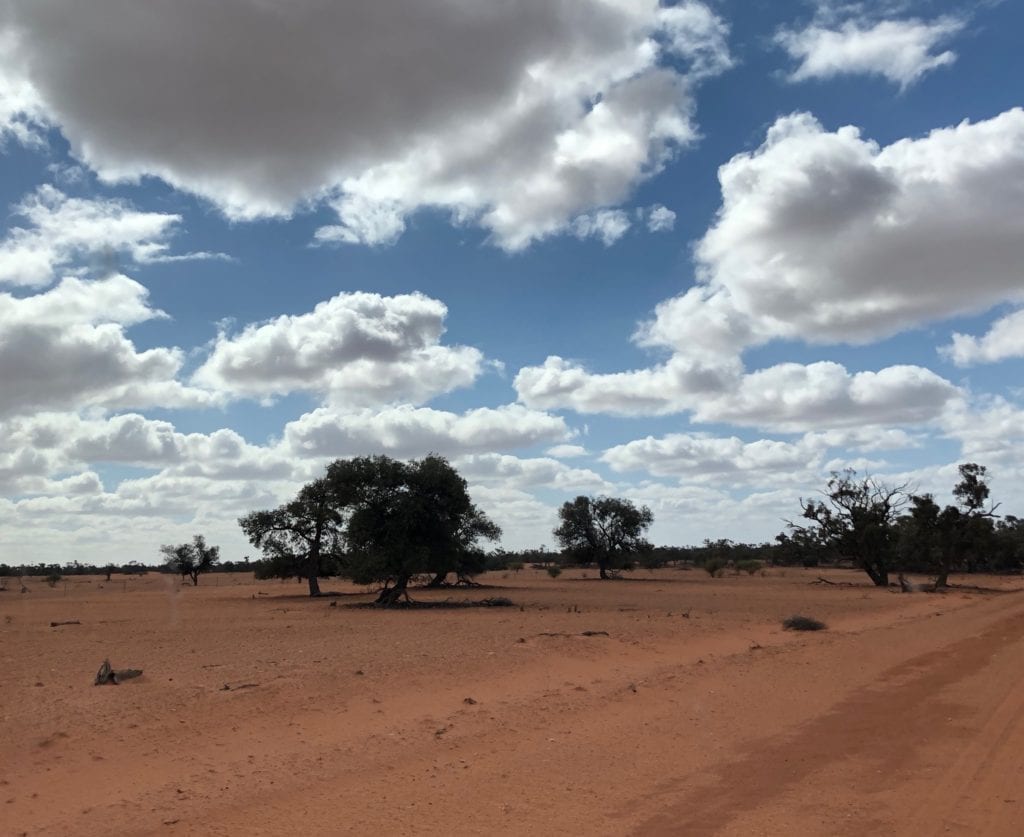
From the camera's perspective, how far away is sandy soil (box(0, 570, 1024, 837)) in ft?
29.5

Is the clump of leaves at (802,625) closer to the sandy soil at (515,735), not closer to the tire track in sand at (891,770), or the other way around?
the sandy soil at (515,735)

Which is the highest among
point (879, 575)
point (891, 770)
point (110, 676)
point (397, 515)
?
point (397, 515)

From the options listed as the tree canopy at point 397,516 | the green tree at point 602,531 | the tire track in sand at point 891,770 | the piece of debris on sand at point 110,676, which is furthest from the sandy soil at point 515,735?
the green tree at point 602,531

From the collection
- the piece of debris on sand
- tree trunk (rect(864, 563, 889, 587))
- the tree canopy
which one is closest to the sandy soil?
the piece of debris on sand

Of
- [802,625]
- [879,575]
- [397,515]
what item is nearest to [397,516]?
[397,515]

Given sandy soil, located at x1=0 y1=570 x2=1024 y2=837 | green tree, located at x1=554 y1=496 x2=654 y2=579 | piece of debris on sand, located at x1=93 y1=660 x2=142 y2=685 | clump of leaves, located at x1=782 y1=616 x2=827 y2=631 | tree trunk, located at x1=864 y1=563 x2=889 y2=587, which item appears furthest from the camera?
green tree, located at x1=554 y1=496 x2=654 y2=579

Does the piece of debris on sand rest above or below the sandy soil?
above

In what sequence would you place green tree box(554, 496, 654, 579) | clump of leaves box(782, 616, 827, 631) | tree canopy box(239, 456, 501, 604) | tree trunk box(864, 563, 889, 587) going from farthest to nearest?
green tree box(554, 496, 654, 579), tree trunk box(864, 563, 889, 587), tree canopy box(239, 456, 501, 604), clump of leaves box(782, 616, 827, 631)

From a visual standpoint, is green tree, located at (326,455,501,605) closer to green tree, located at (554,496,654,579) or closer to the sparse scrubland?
the sparse scrubland

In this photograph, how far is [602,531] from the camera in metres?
87.4

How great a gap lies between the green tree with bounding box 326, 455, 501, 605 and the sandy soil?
48.3ft

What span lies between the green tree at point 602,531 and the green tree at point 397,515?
45.4 metres

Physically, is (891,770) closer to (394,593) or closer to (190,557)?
(394,593)

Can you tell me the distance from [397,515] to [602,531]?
49.3m
